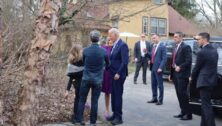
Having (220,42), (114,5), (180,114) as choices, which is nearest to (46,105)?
(180,114)

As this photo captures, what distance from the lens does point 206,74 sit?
884 cm

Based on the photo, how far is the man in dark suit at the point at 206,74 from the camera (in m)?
8.82

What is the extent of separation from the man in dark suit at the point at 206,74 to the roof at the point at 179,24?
139ft

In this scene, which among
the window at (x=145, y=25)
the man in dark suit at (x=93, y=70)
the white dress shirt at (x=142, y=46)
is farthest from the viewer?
the window at (x=145, y=25)

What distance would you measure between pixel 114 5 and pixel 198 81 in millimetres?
12627

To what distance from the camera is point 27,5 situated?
15.0 meters

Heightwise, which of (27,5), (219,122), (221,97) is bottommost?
(219,122)

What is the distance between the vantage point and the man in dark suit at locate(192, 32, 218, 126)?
882cm

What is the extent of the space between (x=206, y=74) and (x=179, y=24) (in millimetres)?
44395

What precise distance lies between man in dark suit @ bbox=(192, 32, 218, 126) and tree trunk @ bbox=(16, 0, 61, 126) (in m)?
3.92

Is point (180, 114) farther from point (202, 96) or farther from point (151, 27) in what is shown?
point (151, 27)

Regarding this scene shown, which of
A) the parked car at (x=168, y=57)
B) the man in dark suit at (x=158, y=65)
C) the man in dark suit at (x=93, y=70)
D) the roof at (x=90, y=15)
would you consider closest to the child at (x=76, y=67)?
the man in dark suit at (x=93, y=70)

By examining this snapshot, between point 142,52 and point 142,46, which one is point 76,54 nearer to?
point 142,46

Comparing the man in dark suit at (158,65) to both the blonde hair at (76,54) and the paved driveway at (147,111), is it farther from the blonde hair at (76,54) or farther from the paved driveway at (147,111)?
the blonde hair at (76,54)
